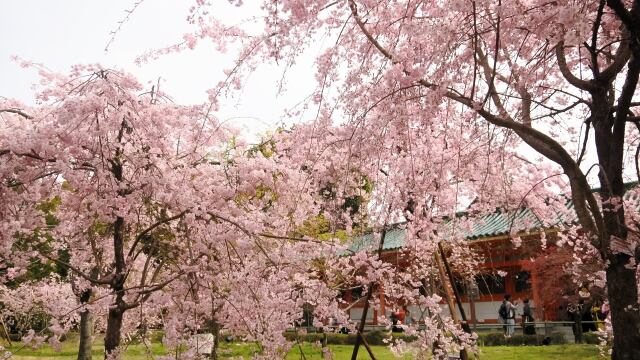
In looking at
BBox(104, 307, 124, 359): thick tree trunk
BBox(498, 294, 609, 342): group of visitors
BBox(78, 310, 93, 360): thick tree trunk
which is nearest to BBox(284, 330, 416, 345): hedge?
BBox(498, 294, 609, 342): group of visitors

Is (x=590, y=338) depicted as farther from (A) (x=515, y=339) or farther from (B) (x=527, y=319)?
(B) (x=527, y=319)

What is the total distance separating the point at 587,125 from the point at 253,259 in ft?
12.1

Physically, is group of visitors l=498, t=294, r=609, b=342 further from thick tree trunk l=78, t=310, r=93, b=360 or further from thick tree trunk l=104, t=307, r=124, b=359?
thick tree trunk l=78, t=310, r=93, b=360

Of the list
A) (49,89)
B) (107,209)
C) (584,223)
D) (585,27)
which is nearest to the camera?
(585,27)

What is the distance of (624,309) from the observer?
3670 millimetres

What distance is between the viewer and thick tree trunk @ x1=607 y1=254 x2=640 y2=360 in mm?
3639

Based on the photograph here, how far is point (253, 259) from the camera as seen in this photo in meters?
6.14

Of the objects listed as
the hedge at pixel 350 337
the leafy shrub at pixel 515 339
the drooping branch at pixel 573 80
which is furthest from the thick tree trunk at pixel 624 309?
the hedge at pixel 350 337

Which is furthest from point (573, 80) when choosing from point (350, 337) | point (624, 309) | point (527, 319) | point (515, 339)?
point (350, 337)

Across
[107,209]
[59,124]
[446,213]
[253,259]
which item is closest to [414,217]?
[446,213]

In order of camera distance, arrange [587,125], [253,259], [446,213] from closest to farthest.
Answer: [587,125]
[253,259]
[446,213]

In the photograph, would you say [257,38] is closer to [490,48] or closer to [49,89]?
[490,48]

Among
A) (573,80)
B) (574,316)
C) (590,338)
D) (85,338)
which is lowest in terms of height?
(590,338)

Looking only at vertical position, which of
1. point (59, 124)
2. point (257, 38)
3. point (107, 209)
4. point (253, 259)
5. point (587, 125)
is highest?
point (257, 38)
